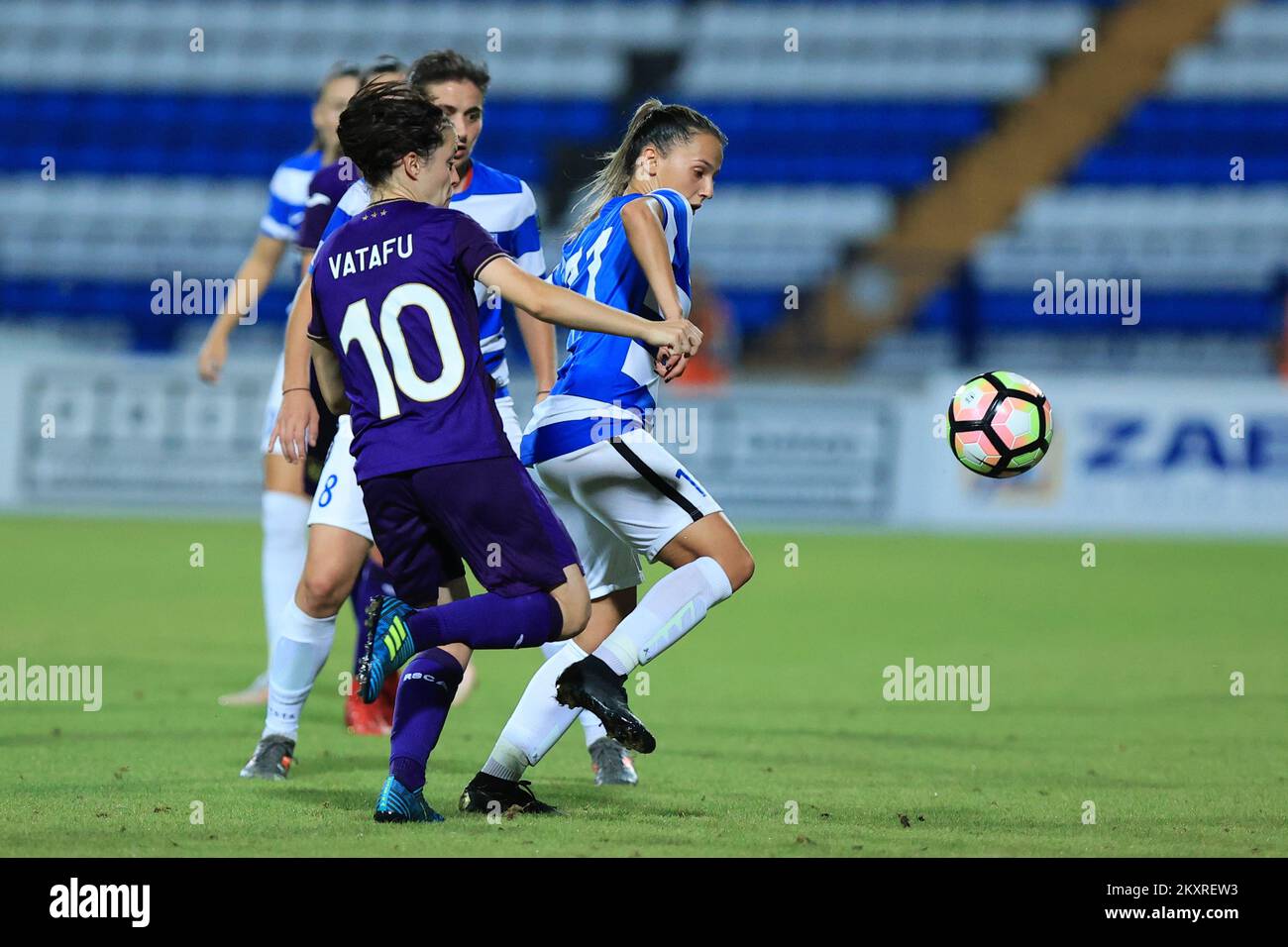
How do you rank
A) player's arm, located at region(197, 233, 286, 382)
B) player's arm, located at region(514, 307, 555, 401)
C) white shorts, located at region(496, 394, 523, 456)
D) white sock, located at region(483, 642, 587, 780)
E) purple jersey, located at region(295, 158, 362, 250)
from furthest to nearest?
player's arm, located at region(197, 233, 286, 382), purple jersey, located at region(295, 158, 362, 250), player's arm, located at region(514, 307, 555, 401), white shorts, located at region(496, 394, 523, 456), white sock, located at region(483, 642, 587, 780)

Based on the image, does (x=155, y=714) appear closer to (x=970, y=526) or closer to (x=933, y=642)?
(x=933, y=642)

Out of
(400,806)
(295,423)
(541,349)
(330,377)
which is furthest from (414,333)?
(541,349)

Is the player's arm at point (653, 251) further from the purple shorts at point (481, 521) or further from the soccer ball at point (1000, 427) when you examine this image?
the soccer ball at point (1000, 427)

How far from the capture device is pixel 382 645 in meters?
4.34

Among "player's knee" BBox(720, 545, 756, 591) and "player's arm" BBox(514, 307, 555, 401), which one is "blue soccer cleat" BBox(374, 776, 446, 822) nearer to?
"player's knee" BBox(720, 545, 756, 591)

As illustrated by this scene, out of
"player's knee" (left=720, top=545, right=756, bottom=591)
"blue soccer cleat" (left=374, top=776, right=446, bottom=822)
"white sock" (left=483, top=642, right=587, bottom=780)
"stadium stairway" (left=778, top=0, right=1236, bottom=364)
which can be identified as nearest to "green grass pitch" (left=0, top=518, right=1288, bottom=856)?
"blue soccer cleat" (left=374, top=776, right=446, bottom=822)

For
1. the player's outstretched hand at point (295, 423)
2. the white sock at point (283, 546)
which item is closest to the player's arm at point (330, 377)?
the player's outstretched hand at point (295, 423)

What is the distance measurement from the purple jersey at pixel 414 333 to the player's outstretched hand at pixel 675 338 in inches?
17.6

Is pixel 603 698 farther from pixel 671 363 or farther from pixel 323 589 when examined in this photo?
pixel 323 589

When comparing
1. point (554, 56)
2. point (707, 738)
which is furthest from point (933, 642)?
point (554, 56)

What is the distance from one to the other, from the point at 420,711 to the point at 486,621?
378 millimetres

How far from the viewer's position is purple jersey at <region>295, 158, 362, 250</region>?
5.95 meters

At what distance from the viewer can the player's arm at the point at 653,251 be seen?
455 centimetres

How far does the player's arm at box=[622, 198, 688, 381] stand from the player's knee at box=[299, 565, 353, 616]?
4.35 feet
